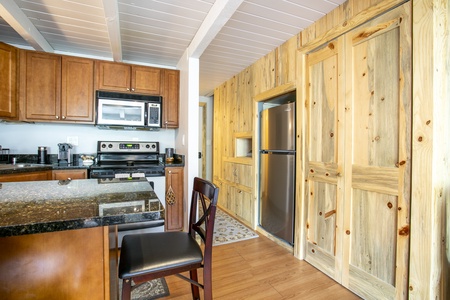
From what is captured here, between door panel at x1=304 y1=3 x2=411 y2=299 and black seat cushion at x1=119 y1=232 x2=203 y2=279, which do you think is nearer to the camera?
black seat cushion at x1=119 y1=232 x2=203 y2=279

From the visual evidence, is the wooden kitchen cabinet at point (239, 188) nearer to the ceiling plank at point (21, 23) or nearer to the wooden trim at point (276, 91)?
the wooden trim at point (276, 91)

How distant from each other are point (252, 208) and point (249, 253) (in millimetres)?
816

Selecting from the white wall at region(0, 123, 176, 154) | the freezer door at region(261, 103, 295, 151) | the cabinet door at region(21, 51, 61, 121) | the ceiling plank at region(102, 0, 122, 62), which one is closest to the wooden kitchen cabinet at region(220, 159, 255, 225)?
the freezer door at region(261, 103, 295, 151)

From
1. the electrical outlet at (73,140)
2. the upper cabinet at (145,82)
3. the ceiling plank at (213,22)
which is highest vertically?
the ceiling plank at (213,22)

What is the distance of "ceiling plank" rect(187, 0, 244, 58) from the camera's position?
1670mm

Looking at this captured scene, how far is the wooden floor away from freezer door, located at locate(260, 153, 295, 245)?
0.28m

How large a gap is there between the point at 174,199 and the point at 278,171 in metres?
1.34

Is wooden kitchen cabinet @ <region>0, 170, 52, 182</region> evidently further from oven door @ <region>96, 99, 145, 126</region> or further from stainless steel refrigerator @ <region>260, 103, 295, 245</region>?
stainless steel refrigerator @ <region>260, 103, 295, 245</region>

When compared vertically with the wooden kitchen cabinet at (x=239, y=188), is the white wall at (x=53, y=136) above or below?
above

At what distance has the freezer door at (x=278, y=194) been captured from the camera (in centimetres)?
248

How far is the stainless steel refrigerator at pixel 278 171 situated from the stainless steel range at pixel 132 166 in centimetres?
132

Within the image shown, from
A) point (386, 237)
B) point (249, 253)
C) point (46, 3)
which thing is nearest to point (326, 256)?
point (386, 237)

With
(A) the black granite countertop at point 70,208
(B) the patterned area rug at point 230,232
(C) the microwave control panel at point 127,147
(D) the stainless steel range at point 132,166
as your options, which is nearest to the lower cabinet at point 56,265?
(A) the black granite countertop at point 70,208

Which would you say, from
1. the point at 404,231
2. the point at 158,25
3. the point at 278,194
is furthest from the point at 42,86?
the point at 404,231
